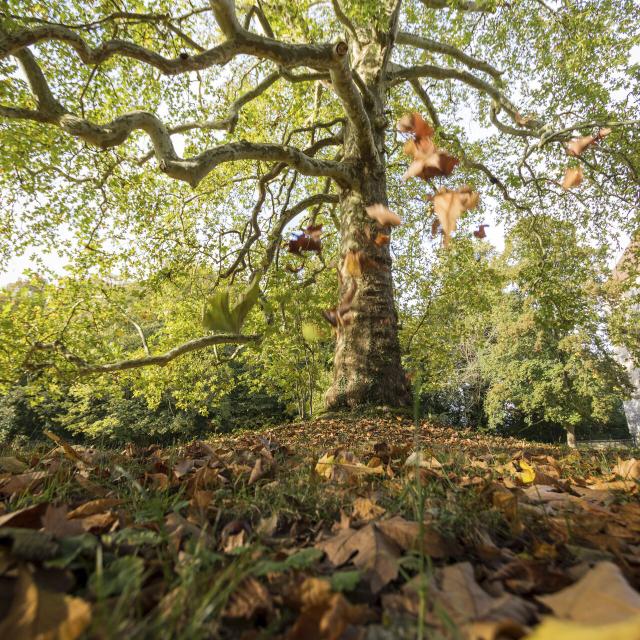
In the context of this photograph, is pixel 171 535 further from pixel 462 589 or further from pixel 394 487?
pixel 394 487

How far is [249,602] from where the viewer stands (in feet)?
2.09

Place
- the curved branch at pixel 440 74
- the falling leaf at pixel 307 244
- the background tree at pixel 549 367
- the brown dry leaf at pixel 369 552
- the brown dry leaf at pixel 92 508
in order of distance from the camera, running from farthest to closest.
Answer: the background tree at pixel 549 367 < the curved branch at pixel 440 74 < the falling leaf at pixel 307 244 < the brown dry leaf at pixel 92 508 < the brown dry leaf at pixel 369 552

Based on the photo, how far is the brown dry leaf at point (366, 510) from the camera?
104cm

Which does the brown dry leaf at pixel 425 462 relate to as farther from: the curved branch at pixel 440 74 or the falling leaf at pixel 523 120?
the curved branch at pixel 440 74

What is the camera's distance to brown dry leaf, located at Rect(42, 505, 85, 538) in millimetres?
812

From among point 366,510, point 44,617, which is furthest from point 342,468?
point 44,617

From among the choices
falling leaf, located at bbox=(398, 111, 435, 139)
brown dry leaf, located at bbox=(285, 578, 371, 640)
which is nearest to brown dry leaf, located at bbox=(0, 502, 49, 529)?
brown dry leaf, located at bbox=(285, 578, 371, 640)

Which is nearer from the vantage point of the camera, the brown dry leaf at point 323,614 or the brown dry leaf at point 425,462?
the brown dry leaf at point 323,614

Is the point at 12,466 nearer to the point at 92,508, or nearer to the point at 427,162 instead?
the point at 92,508

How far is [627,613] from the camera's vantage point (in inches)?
19.8

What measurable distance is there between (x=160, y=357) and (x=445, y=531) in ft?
13.7

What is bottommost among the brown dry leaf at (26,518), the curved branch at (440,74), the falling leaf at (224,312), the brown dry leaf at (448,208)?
the brown dry leaf at (26,518)

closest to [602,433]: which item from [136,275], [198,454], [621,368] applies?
[621,368]

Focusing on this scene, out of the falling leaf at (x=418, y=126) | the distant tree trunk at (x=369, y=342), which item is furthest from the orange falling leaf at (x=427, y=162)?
the distant tree trunk at (x=369, y=342)
